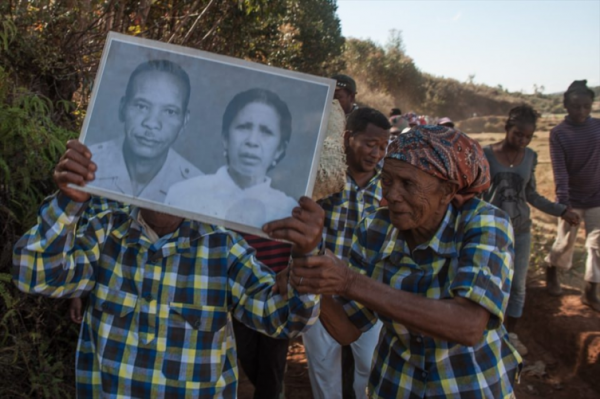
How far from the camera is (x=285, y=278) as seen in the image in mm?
1959

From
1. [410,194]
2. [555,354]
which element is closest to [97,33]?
[410,194]

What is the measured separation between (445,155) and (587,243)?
14.9 ft

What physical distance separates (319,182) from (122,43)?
156cm

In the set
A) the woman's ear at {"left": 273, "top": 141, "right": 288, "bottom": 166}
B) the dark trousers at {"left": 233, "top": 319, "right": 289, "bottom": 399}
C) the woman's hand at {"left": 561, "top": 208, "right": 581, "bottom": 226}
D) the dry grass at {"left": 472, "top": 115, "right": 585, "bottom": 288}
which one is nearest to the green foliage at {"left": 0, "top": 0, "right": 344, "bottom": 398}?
the dark trousers at {"left": 233, "top": 319, "right": 289, "bottom": 399}

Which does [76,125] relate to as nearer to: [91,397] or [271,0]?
[91,397]

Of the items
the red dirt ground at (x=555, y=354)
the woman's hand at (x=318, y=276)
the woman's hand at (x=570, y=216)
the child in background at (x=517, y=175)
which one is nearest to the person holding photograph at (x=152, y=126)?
the woman's hand at (x=318, y=276)

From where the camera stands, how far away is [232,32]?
8.94 m

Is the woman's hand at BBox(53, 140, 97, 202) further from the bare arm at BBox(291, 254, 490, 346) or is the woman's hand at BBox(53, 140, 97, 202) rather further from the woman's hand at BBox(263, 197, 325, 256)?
the bare arm at BBox(291, 254, 490, 346)

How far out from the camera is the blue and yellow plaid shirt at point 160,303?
6.57 ft

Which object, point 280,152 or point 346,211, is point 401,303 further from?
point 346,211

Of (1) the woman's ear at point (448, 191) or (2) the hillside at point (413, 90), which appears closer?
(1) the woman's ear at point (448, 191)

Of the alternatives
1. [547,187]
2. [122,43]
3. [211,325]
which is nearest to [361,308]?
[211,325]

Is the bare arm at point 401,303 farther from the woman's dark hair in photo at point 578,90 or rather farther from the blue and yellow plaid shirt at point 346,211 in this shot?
the woman's dark hair in photo at point 578,90

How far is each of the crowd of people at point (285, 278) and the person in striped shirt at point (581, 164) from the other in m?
4.19
